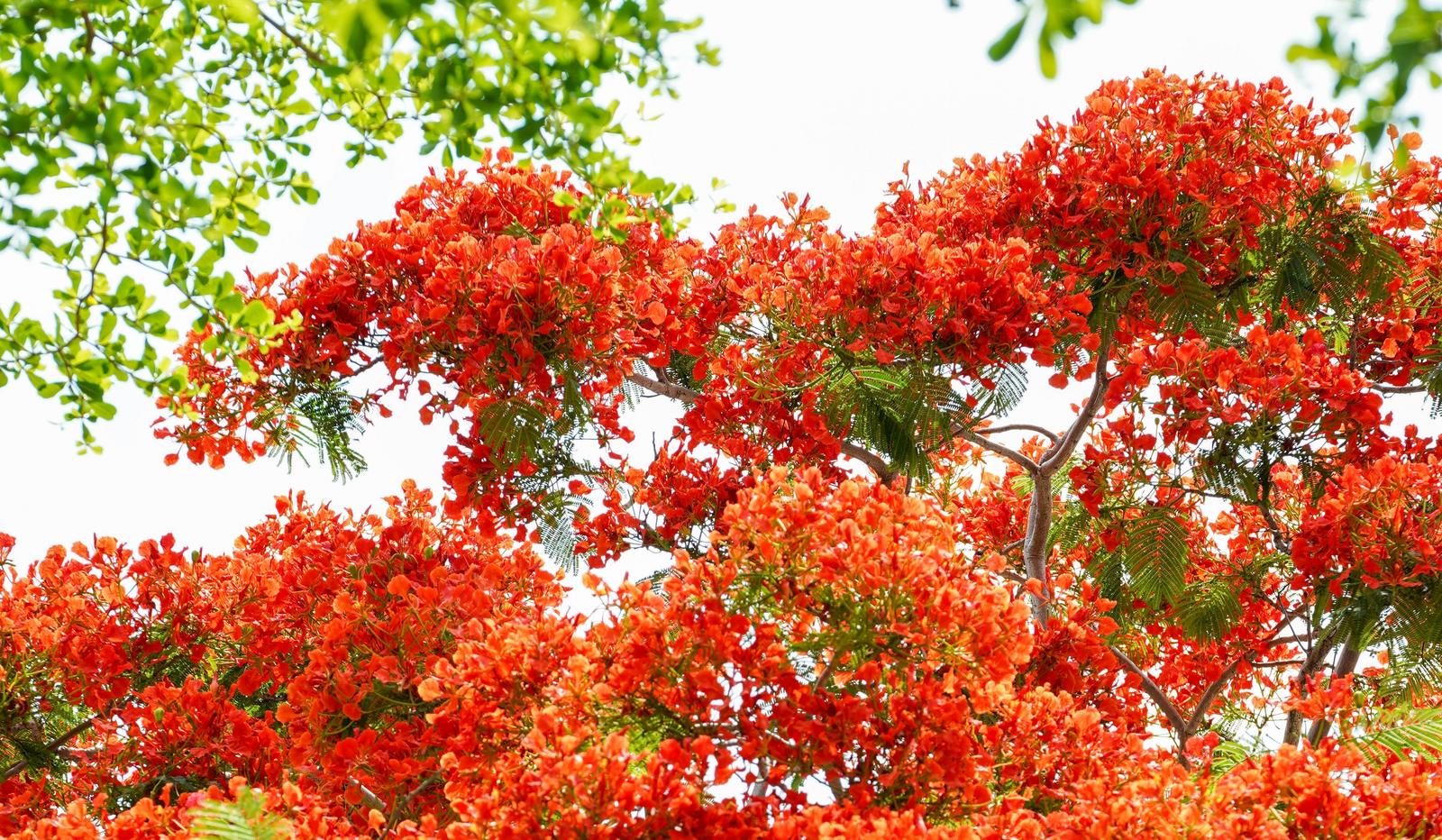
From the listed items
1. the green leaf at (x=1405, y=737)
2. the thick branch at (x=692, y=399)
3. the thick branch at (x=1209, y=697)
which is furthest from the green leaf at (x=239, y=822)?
the thick branch at (x=1209, y=697)

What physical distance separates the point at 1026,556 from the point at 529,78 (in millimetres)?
3949

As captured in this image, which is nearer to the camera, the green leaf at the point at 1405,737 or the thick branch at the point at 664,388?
the green leaf at the point at 1405,737

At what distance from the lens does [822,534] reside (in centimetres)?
357

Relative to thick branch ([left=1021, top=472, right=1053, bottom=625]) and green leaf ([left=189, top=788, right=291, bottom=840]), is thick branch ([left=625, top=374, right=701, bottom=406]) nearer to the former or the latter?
thick branch ([left=1021, top=472, right=1053, bottom=625])

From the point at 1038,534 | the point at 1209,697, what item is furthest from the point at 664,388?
Answer: the point at 1209,697

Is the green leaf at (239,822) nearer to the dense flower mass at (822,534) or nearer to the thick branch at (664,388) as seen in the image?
the dense flower mass at (822,534)

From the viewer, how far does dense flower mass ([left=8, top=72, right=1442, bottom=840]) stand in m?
3.61

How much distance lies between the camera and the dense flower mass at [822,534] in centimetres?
361

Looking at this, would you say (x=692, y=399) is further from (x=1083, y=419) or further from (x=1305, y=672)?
(x=1305, y=672)

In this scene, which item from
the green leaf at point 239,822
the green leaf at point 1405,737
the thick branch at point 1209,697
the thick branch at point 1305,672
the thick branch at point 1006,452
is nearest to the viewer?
the green leaf at point 239,822

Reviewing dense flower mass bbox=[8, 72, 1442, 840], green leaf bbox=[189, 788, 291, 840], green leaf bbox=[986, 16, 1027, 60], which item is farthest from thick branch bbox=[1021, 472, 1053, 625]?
green leaf bbox=[986, 16, 1027, 60]

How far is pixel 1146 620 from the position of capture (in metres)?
6.91

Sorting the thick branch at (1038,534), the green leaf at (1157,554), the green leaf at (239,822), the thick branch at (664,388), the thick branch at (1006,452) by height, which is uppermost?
the thick branch at (664,388)

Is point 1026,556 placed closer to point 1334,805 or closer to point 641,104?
point 1334,805
